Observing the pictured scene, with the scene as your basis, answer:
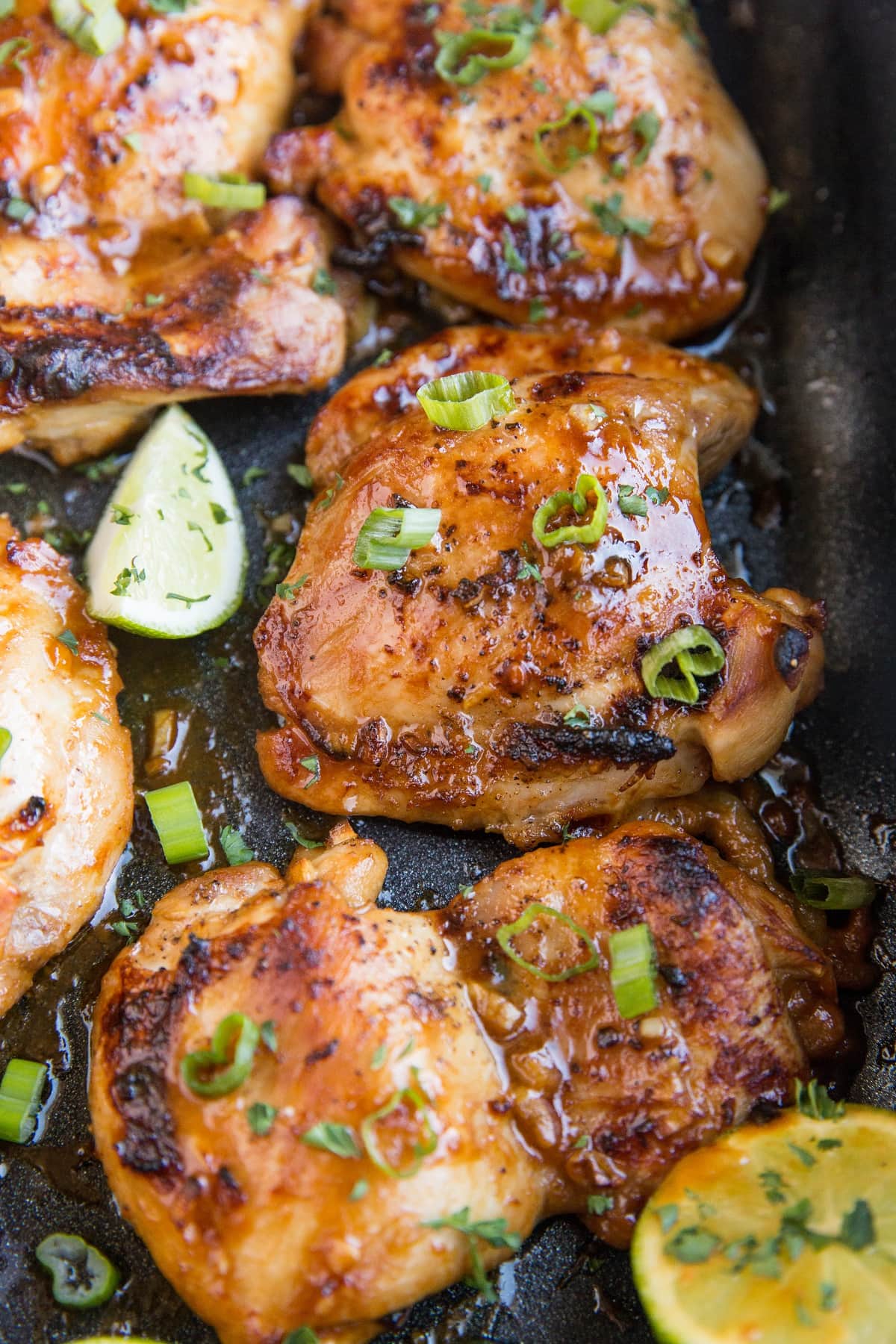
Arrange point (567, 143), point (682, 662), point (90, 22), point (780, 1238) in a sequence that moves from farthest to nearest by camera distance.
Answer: point (567, 143), point (90, 22), point (682, 662), point (780, 1238)

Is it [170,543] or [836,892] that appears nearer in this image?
[836,892]

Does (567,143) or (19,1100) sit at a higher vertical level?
(567,143)

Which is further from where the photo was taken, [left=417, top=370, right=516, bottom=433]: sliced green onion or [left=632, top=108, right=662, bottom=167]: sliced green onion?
[left=632, top=108, right=662, bottom=167]: sliced green onion

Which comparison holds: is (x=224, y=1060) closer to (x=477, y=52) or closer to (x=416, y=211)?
(x=416, y=211)

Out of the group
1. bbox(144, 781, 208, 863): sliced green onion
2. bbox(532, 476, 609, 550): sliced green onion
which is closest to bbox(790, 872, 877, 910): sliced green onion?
bbox(532, 476, 609, 550): sliced green onion

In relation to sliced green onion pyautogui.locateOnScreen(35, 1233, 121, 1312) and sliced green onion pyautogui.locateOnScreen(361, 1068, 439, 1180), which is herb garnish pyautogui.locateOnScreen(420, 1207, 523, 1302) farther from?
sliced green onion pyautogui.locateOnScreen(35, 1233, 121, 1312)

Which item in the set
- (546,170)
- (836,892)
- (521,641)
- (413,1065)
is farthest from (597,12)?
(413,1065)
